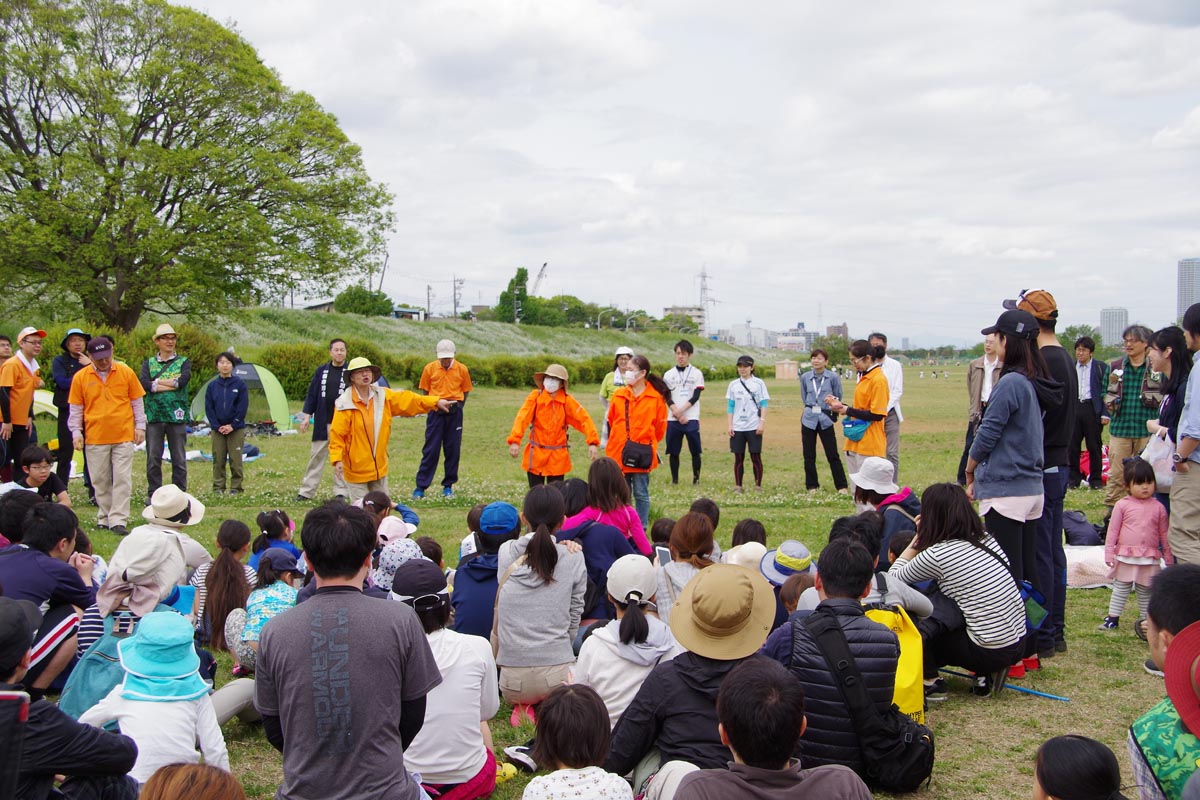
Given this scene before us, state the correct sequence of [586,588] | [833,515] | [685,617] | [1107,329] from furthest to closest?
[1107,329] < [833,515] < [586,588] < [685,617]

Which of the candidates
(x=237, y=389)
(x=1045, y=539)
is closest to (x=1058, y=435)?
(x=1045, y=539)

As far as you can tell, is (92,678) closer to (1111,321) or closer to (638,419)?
(638,419)

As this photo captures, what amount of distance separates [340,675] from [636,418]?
6910 mm

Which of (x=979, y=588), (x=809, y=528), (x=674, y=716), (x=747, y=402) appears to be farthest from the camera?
(x=747, y=402)

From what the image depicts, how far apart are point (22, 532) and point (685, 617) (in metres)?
3.93

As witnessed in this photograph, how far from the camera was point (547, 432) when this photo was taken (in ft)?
31.4

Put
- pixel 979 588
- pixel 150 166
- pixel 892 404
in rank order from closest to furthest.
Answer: pixel 979 588, pixel 892 404, pixel 150 166

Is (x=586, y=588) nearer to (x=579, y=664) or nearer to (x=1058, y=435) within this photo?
(x=579, y=664)

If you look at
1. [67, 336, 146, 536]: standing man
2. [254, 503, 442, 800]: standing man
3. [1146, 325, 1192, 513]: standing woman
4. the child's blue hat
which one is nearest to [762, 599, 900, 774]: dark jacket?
[254, 503, 442, 800]: standing man

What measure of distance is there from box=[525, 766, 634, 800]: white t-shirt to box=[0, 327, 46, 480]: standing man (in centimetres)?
877

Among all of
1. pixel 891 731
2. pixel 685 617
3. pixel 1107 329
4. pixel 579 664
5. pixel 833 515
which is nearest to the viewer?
pixel 685 617

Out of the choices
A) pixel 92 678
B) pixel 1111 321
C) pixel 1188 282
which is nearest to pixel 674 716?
pixel 92 678

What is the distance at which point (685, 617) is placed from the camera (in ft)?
11.4

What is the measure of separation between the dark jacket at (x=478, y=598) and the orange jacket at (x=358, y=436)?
4.18m
